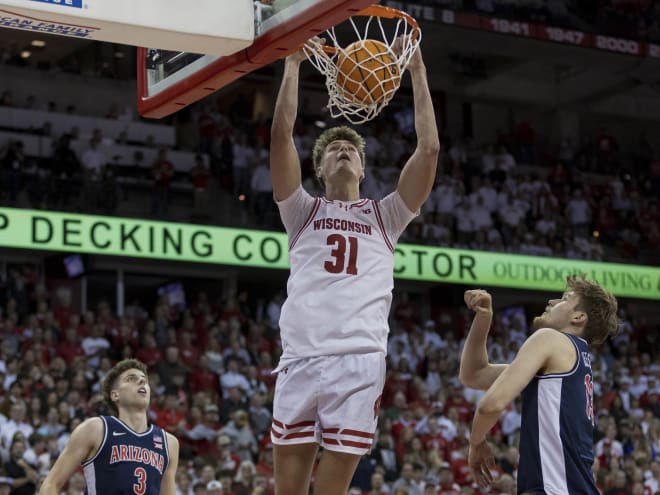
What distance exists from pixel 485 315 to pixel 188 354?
1075cm

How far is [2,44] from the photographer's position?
838 inches

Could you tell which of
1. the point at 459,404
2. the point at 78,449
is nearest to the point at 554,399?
the point at 78,449

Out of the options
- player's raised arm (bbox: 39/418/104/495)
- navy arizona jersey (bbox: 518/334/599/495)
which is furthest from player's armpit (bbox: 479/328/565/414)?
player's raised arm (bbox: 39/418/104/495)

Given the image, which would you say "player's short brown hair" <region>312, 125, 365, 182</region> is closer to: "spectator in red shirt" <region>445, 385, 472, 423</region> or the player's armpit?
the player's armpit

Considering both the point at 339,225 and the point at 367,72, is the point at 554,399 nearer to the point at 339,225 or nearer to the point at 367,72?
the point at 339,225

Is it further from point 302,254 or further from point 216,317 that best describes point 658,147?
point 302,254

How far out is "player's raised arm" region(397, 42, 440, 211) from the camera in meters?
4.86

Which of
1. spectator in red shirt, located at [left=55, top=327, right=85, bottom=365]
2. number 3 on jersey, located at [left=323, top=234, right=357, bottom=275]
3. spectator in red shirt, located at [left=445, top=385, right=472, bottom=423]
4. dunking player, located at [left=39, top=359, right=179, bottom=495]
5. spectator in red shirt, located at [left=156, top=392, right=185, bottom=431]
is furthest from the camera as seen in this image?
spectator in red shirt, located at [left=445, top=385, right=472, bottom=423]

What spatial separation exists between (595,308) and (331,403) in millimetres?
1127

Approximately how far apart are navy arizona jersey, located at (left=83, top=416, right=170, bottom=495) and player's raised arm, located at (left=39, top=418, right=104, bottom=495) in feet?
0.11

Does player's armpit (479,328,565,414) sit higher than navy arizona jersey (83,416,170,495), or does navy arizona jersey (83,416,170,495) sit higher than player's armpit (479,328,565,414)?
player's armpit (479,328,565,414)

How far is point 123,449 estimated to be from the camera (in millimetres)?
6219

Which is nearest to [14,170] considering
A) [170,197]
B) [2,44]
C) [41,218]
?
[41,218]

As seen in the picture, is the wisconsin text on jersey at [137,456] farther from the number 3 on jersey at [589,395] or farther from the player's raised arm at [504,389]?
the number 3 on jersey at [589,395]
